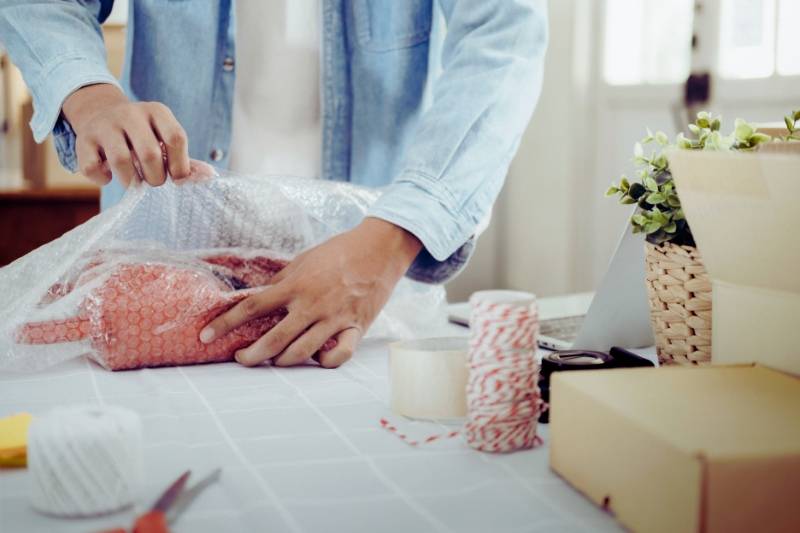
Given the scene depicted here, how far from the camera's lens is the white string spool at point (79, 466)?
1.89ft

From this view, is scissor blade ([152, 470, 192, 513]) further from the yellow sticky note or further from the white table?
the yellow sticky note

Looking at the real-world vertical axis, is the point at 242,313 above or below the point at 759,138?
below

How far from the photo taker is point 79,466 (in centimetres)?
58

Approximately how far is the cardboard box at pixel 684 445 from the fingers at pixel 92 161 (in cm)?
63

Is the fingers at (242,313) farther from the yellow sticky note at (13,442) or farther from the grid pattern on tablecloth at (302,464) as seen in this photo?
the yellow sticky note at (13,442)

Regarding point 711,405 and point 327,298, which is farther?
point 327,298

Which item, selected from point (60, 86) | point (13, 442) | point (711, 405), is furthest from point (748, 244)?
point (60, 86)

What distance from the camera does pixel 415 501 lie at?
602mm

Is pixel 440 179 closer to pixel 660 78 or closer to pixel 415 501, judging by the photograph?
pixel 415 501

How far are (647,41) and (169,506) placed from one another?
2.43m

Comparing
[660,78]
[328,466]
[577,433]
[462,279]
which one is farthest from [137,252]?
[462,279]

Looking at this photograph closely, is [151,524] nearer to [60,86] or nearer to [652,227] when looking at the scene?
[652,227]

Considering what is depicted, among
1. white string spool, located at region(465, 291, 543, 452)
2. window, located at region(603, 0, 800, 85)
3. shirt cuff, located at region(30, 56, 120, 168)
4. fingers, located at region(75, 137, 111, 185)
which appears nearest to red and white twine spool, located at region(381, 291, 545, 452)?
white string spool, located at region(465, 291, 543, 452)

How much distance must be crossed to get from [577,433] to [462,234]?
606 mm
